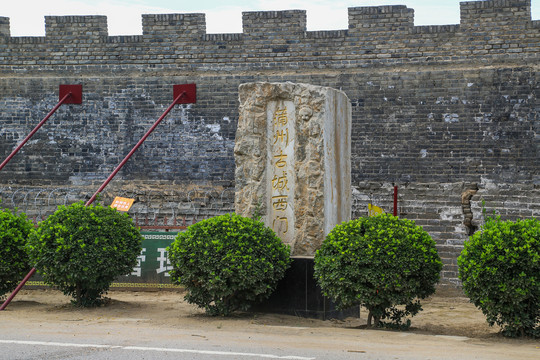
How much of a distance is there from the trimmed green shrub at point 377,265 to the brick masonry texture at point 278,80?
752 centimetres

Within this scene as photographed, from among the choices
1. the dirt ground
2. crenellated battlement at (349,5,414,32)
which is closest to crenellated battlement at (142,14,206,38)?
crenellated battlement at (349,5,414,32)

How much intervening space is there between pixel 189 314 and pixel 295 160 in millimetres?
2085

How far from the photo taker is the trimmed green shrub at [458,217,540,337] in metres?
6.86

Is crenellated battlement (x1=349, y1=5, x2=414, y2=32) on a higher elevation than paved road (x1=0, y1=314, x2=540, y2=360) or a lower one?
higher

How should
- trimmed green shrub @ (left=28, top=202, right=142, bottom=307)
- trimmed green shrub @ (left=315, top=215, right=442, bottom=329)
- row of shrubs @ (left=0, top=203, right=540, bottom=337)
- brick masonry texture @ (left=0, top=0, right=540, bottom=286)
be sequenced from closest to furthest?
1. row of shrubs @ (left=0, top=203, right=540, bottom=337)
2. trimmed green shrub @ (left=315, top=215, right=442, bottom=329)
3. trimmed green shrub @ (left=28, top=202, right=142, bottom=307)
4. brick masonry texture @ (left=0, top=0, right=540, bottom=286)

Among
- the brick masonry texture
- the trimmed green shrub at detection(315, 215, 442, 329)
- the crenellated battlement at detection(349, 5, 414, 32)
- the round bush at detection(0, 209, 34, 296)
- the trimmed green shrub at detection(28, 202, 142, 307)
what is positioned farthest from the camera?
the crenellated battlement at detection(349, 5, 414, 32)

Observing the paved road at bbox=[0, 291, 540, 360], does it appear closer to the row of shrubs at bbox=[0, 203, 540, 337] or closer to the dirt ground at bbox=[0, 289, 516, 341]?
the dirt ground at bbox=[0, 289, 516, 341]

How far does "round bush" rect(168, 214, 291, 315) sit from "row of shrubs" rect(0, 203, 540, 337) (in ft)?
0.03

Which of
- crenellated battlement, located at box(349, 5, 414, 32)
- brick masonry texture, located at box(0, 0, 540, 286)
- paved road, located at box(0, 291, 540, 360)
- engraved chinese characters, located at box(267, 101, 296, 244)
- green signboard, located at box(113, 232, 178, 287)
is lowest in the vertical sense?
paved road, located at box(0, 291, 540, 360)

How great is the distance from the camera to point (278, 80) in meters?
17.9

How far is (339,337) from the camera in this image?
6910 millimetres

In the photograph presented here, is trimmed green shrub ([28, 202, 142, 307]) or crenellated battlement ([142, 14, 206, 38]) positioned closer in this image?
trimmed green shrub ([28, 202, 142, 307])

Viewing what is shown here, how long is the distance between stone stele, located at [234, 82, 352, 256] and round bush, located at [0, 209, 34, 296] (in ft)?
9.02

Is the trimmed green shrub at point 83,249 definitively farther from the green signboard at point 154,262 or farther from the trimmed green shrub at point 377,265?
the trimmed green shrub at point 377,265
